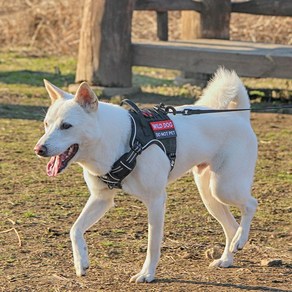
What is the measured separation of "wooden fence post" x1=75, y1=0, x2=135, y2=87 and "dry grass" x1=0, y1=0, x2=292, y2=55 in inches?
156

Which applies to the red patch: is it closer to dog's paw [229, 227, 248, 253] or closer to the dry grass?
dog's paw [229, 227, 248, 253]

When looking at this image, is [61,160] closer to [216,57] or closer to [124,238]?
[124,238]

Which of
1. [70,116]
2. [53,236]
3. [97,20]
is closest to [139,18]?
[97,20]

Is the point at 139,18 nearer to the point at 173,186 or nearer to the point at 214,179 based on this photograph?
the point at 173,186

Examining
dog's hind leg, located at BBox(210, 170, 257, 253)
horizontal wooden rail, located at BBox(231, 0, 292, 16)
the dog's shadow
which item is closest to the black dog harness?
dog's hind leg, located at BBox(210, 170, 257, 253)

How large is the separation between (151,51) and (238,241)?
593 cm

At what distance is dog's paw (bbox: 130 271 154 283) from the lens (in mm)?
5039

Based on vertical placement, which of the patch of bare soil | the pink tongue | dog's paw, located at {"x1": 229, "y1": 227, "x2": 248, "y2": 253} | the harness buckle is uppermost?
the harness buckle

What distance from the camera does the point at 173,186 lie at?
24.3 feet

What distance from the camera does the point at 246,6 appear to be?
38.3ft

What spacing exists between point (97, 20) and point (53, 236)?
525 cm

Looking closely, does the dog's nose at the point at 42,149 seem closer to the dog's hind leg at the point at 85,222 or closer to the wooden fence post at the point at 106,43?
the dog's hind leg at the point at 85,222

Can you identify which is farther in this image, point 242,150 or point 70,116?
point 242,150

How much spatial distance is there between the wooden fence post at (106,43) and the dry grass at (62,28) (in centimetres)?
397
